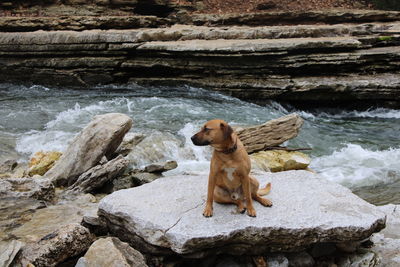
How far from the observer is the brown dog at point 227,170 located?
319cm

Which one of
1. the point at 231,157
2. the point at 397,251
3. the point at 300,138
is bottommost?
the point at 300,138

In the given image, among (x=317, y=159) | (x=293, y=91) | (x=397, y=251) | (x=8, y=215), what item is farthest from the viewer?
(x=293, y=91)

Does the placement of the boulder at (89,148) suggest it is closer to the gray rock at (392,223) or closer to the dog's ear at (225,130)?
the dog's ear at (225,130)

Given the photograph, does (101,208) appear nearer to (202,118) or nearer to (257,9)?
(202,118)

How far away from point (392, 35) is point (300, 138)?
201 inches

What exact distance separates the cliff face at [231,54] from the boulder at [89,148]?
618cm

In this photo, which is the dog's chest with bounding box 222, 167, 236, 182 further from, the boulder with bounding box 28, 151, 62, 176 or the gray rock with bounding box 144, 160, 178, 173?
the boulder with bounding box 28, 151, 62, 176

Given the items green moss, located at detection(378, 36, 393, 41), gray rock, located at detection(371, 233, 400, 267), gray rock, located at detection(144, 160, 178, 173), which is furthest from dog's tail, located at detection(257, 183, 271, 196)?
green moss, located at detection(378, 36, 393, 41)

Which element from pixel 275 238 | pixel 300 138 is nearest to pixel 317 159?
pixel 300 138

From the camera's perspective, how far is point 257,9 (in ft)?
58.6

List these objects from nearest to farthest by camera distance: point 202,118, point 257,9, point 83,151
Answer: point 83,151
point 202,118
point 257,9

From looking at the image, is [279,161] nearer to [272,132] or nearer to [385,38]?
[272,132]

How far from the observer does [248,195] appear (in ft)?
11.4

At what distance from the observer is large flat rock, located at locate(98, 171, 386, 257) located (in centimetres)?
331
